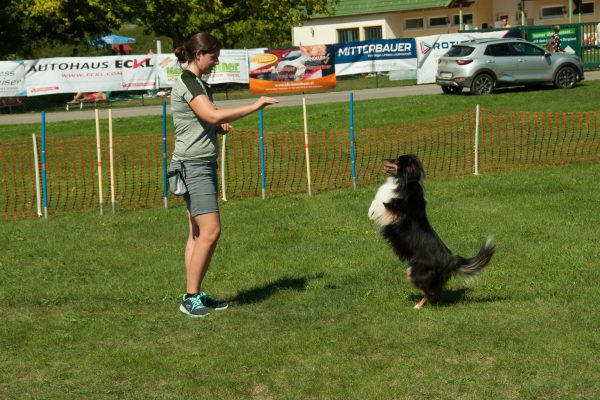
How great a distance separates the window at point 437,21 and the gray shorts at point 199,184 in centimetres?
5124

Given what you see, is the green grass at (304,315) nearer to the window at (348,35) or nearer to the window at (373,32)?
the window at (373,32)

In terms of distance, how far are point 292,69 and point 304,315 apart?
2391cm

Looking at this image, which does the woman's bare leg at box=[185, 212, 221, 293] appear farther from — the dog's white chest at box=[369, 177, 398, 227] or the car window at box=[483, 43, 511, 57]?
the car window at box=[483, 43, 511, 57]

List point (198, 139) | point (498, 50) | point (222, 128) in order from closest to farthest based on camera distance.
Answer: point (198, 139)
point (222, 128)
point (498, 50)

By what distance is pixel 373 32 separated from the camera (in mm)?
57781

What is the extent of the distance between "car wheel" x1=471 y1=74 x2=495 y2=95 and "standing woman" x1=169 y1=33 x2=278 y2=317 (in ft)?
63.0

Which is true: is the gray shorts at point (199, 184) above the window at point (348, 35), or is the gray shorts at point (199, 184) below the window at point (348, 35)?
below

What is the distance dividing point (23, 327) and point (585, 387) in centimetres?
414

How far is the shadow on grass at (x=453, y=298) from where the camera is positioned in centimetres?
726

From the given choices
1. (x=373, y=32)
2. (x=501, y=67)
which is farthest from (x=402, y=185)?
(x=373, y=32)

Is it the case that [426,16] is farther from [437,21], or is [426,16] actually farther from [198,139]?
[198,139]

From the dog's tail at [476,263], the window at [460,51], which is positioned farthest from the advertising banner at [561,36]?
the dog's tail at [476,263]

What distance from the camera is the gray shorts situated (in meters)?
6.86

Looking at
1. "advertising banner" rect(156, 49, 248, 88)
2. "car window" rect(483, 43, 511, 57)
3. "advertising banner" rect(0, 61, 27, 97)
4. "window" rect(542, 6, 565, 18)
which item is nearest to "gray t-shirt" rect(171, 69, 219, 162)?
"car window" rect(483, 43, 511, 57)
